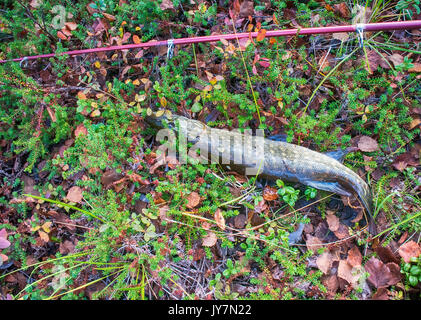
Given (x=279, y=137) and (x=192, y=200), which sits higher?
(x=279, y=137)

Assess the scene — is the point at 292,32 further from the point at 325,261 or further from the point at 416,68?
the point at 325,261

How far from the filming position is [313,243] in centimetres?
341

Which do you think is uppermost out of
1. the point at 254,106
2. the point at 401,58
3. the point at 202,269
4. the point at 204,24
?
the point at 204,24

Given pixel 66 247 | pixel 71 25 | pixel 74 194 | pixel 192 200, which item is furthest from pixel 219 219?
pixel 71 25

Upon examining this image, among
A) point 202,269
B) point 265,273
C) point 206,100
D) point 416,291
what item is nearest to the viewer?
point 416,291

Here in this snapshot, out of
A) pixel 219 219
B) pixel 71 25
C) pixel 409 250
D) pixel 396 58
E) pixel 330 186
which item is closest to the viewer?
pixel 409 250

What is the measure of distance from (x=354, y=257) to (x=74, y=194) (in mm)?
3420

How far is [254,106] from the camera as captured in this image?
A: 141 inches

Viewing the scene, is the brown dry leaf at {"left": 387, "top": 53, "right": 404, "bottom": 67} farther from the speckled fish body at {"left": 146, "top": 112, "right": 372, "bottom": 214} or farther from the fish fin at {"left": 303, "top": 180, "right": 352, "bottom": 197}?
the fish fin at {"left": 303, "top": 180, "right": 352, "bottom": 197}

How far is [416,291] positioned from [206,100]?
3.10m

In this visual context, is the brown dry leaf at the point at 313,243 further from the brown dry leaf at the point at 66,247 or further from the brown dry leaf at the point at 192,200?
the brown dry leaf at the point at 66,247

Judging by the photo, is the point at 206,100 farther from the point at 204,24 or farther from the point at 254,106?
the point at 204,24

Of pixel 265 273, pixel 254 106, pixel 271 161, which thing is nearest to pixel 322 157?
pixel 271 161

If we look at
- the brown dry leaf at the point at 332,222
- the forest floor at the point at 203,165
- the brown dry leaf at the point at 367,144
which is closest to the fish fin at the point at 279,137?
A: the forest floor at the point at 203,165
